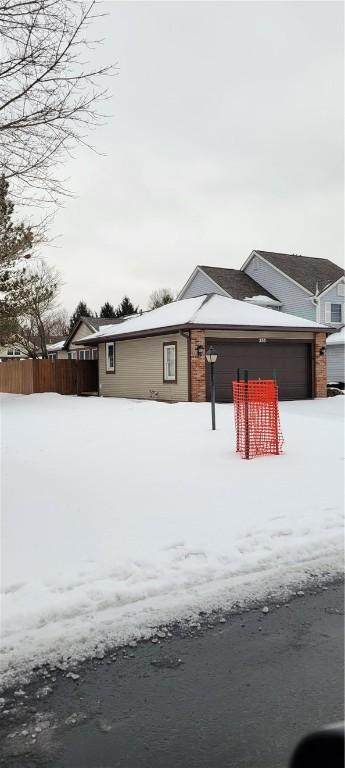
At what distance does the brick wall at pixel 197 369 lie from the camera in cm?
1906

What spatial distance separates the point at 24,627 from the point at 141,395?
19.2 metres

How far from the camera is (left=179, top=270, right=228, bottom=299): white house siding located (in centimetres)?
3105

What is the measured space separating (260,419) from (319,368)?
12.7 metres

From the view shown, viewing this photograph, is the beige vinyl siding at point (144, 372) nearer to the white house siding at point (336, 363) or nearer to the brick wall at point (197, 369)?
the brick wall at point (197, 369)

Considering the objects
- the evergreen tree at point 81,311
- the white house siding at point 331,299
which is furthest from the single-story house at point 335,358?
the evergreen tree at point 81,311

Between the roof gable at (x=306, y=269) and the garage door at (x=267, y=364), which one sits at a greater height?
the roof gable at (x=306, y=269)

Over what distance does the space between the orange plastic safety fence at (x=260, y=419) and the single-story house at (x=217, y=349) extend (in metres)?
8.73

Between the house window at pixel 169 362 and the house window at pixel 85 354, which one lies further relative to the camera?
the house window at pixel 85 354

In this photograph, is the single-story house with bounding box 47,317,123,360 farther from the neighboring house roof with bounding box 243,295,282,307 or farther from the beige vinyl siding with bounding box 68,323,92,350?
the neighboring house roof with bounding box 243,295,282,307

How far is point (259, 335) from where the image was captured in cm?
2056

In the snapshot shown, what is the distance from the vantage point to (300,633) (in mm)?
3453

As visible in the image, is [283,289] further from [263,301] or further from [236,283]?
[236,283]

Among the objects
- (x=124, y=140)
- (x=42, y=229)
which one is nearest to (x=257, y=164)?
(x=124, y=140)

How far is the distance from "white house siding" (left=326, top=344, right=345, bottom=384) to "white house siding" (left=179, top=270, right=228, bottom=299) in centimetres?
674
